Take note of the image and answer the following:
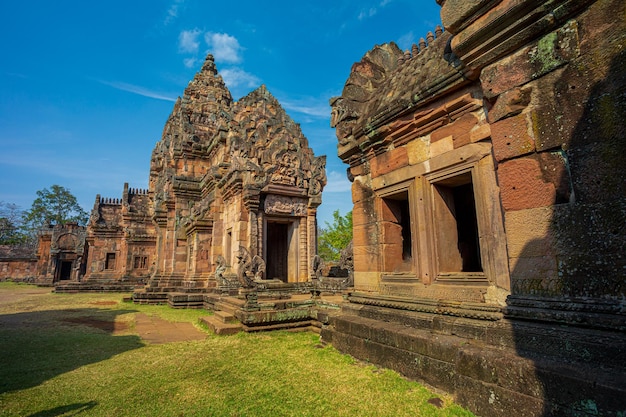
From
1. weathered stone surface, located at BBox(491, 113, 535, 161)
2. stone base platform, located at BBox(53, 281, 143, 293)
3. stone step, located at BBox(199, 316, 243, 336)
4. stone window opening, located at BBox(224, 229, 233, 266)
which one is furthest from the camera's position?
stone base platform, located at BBox(53, 281, 143, 293)

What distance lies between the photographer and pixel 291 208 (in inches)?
523

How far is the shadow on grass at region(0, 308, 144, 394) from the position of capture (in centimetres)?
473

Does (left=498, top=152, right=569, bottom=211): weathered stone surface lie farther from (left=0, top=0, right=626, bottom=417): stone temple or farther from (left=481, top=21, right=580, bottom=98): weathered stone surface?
(left=481, top=21, right=580, bottom=98): weathered stone surface

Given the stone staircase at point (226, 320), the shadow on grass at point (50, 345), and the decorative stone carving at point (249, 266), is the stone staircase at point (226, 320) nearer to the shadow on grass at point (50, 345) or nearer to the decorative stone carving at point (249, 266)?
the decorative stone carving at point (249, 266)

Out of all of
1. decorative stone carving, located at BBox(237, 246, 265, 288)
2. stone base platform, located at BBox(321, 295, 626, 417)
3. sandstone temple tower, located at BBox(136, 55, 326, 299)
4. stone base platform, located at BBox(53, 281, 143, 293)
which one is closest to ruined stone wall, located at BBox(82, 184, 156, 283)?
stone base platform, located at BBox(53, 281, 143, 293)

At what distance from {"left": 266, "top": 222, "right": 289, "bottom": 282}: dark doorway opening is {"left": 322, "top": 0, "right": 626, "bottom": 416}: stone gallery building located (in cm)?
1032

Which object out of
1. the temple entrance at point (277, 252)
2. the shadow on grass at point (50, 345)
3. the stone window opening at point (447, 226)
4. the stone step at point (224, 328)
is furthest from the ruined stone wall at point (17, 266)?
the stone window opening at point (447, 226)

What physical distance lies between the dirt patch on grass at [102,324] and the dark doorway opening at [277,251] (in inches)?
258

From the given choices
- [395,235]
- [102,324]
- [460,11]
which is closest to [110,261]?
[102,324]

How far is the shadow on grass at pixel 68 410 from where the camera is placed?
3388 mm

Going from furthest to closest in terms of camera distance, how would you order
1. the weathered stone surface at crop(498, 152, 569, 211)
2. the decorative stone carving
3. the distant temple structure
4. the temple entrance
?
the temple entrance, the distant temple structure, the decorative stone carving, the weathered stone surface at crop(498, 152, 569, 211)

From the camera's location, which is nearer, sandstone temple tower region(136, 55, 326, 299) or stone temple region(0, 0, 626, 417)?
stone temple region(0, 0, 626, 417)

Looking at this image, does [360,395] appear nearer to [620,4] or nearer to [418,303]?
[418,303]

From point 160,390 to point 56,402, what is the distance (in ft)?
3.56
